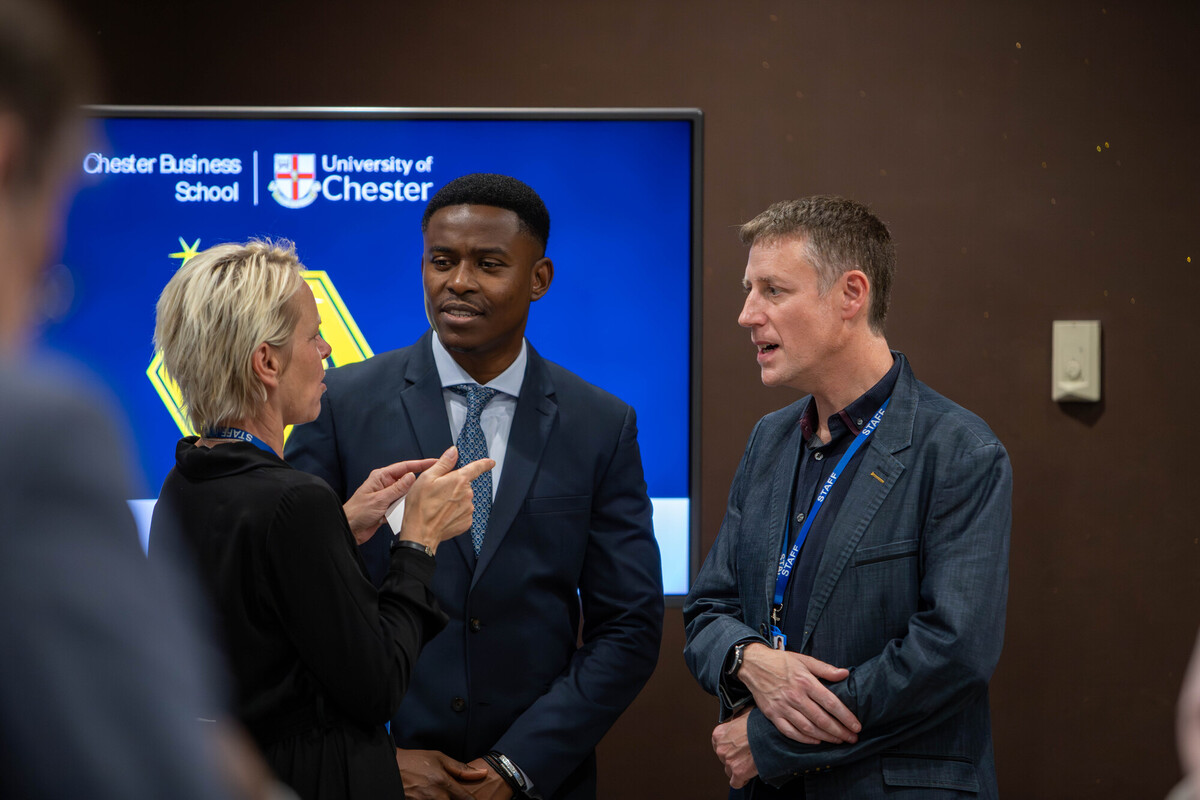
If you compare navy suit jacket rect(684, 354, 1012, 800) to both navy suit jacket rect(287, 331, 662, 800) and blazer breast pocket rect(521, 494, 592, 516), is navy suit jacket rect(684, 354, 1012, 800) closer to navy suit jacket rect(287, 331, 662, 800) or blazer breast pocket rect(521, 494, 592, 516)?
navy suit jacket rect(287, 331, 662, 800)

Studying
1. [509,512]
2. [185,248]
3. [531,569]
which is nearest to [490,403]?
[509,512]

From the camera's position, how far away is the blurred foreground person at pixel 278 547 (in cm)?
133

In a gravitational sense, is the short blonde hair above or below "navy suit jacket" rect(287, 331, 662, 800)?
above

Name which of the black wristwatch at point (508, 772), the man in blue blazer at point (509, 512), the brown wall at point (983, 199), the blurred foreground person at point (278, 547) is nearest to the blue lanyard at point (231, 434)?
the blurred foreground person at point (278, 547)

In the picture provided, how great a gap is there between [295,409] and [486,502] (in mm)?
549

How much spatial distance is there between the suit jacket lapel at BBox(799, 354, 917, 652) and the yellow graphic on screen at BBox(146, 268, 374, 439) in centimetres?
140

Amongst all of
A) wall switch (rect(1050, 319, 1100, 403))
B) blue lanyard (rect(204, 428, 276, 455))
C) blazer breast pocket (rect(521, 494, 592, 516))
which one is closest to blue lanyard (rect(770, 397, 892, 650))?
blazer breast pocket (rect(521, 494, 592, 516))

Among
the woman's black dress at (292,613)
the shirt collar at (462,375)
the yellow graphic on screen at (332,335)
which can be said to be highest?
the yellow graphic on screen at (332,335)

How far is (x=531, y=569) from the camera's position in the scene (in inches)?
78.1

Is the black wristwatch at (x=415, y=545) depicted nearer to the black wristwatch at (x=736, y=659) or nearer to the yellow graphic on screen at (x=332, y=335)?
the black wristwatch at (x=736, y=659)

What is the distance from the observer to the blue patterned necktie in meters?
2.01

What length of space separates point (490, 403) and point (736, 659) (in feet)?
2.39

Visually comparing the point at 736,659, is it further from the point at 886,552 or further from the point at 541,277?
the point at 541,277

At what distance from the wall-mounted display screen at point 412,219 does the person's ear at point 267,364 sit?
3.78 feet
